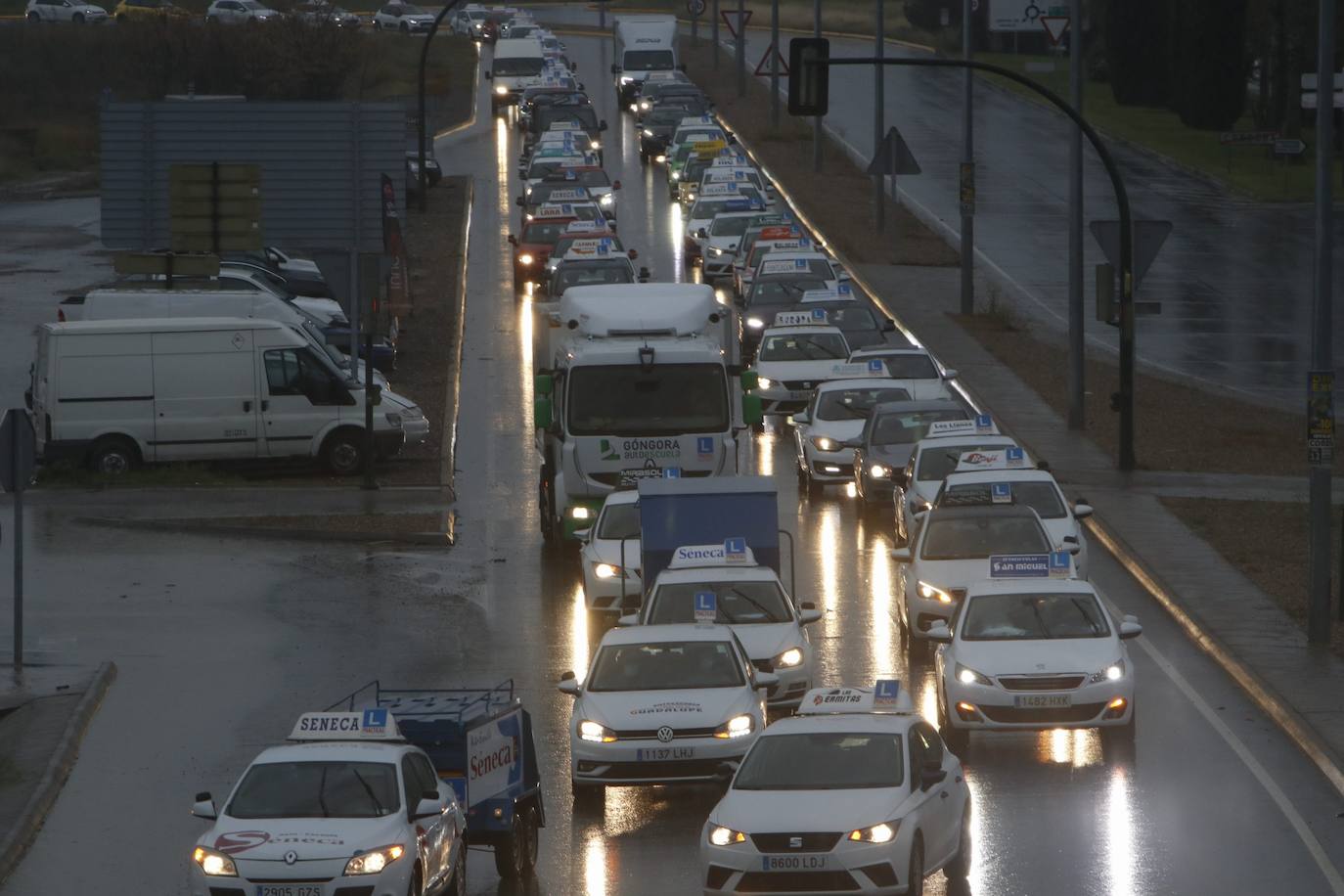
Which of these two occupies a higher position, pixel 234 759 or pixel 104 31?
pixel 104 31

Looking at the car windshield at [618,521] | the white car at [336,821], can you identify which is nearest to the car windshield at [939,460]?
the car windshield at [618,521]

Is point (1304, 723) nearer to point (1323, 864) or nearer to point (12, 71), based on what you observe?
point (1323, 864)

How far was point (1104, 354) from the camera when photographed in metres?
44.0

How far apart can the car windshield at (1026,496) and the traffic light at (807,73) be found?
16.2ft

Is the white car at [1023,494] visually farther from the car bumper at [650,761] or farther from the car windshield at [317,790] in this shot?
the car windshield at [317,790]

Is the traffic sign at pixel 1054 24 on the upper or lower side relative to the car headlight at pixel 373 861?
upper

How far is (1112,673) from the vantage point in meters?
18.6

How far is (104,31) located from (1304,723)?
259 feet

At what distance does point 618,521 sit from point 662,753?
26.7 ft

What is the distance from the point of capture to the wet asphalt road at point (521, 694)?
15.5 meters

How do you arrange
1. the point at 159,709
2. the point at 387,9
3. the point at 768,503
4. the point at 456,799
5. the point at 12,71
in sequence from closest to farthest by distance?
the point at 456,799 → the point at 159,709 → the point at 768,503 → the point at 12,71 → the point at 387,9

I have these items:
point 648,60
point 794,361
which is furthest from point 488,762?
point 648,60

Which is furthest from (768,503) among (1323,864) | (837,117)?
(837,117)

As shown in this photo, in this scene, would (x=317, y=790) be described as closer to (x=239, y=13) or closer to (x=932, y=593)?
(x=932, y=593)
